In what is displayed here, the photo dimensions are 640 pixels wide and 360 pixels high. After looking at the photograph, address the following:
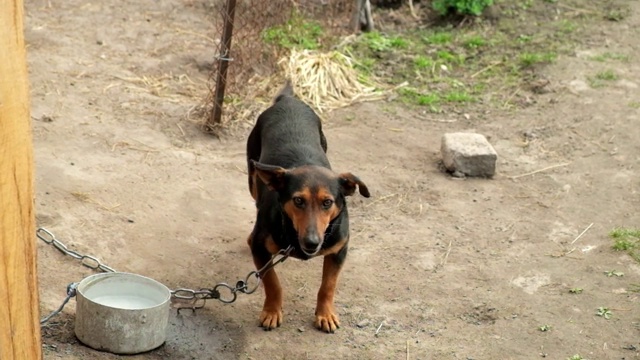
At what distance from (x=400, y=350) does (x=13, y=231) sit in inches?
117

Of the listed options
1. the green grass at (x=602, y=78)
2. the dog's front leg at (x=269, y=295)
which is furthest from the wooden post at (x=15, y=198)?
the green grass at (x=602, y=78)

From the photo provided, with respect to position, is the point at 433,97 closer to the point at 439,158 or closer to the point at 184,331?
the point at 439,158

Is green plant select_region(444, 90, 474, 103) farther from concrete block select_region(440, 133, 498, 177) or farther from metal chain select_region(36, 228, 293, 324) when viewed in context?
metal chain select_region(36, 228, 293, 324)

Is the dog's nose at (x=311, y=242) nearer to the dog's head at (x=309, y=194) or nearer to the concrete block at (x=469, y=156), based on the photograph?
the dog's head at (x=309, y=194)

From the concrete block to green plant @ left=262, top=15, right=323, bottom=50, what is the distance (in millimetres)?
2721

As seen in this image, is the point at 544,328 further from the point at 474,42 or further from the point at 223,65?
the point at 474,42

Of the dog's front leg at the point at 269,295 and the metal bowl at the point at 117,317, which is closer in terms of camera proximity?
the metal bowl at the point at 117,317


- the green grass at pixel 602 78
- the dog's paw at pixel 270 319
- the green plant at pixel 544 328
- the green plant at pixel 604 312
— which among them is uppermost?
the green grass at pixel 602 78

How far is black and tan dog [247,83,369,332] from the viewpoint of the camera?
5.55 meters

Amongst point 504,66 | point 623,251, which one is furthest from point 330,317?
point 504,66

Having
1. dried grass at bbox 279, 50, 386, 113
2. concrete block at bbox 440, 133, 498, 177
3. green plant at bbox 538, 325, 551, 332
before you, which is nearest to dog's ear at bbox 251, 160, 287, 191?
green plant at bbox 538, 325, 551, 332

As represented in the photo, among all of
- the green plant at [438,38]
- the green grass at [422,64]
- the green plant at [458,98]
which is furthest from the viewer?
the green plant at [438,38]

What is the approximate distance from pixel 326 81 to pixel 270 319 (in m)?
4.65

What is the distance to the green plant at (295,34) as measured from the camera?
1052cm
